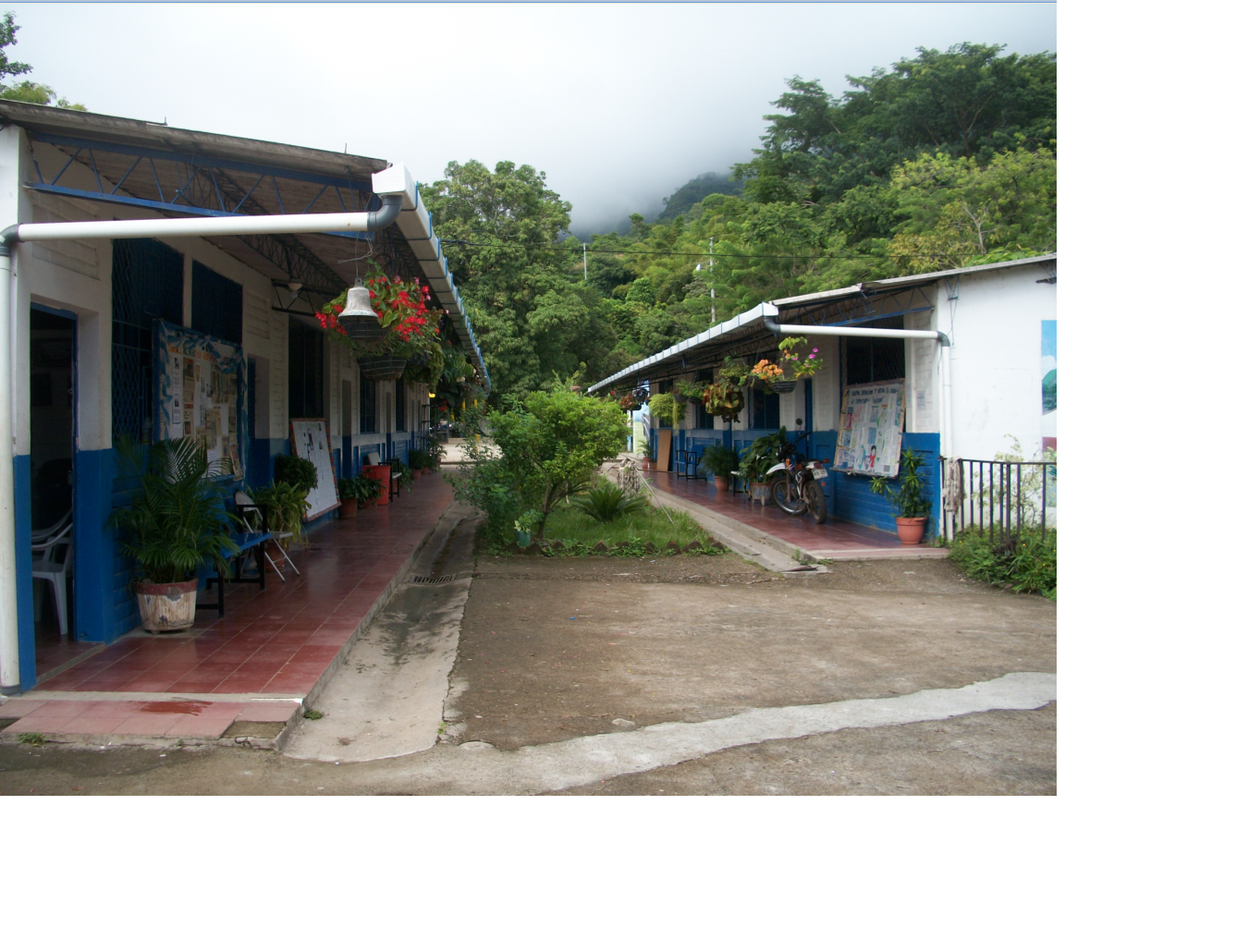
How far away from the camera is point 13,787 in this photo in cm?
354

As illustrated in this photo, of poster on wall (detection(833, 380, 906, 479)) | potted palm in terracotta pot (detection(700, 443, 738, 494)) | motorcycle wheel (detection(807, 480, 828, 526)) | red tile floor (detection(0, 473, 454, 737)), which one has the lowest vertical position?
red tile floor (detection(0, 473, 454, 737))

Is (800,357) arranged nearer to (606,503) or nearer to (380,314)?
(606,503)

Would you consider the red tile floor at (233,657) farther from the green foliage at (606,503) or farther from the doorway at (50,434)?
the green foliage at (606,503)

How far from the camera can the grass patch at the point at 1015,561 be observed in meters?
7.65

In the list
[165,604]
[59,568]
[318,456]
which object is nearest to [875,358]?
[318,456]

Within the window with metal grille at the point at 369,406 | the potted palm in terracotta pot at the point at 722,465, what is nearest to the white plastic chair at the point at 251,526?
the window with metal grille at the point at 369,406

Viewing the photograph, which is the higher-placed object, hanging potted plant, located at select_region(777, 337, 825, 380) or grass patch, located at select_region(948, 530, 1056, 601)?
hanging potted plant, located at select_region(777, 337, 825, 380)

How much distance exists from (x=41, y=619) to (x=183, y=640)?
1323 millimetres

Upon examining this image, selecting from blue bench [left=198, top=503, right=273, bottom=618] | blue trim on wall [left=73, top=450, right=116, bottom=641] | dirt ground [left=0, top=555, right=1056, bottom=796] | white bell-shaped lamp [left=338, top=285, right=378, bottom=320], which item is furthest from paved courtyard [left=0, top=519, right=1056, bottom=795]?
white bell-shaped lamp [left=338, top=285, right=378, bottom=320]

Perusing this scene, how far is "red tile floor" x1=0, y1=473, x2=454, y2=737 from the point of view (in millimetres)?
4312

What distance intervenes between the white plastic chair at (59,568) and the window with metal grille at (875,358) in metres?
8.81

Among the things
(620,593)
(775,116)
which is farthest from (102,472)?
(775,116)

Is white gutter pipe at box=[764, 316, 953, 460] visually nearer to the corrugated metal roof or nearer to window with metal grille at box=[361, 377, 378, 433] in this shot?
the corrugated metal roof

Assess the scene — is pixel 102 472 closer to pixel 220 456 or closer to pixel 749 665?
pixel 220 456
